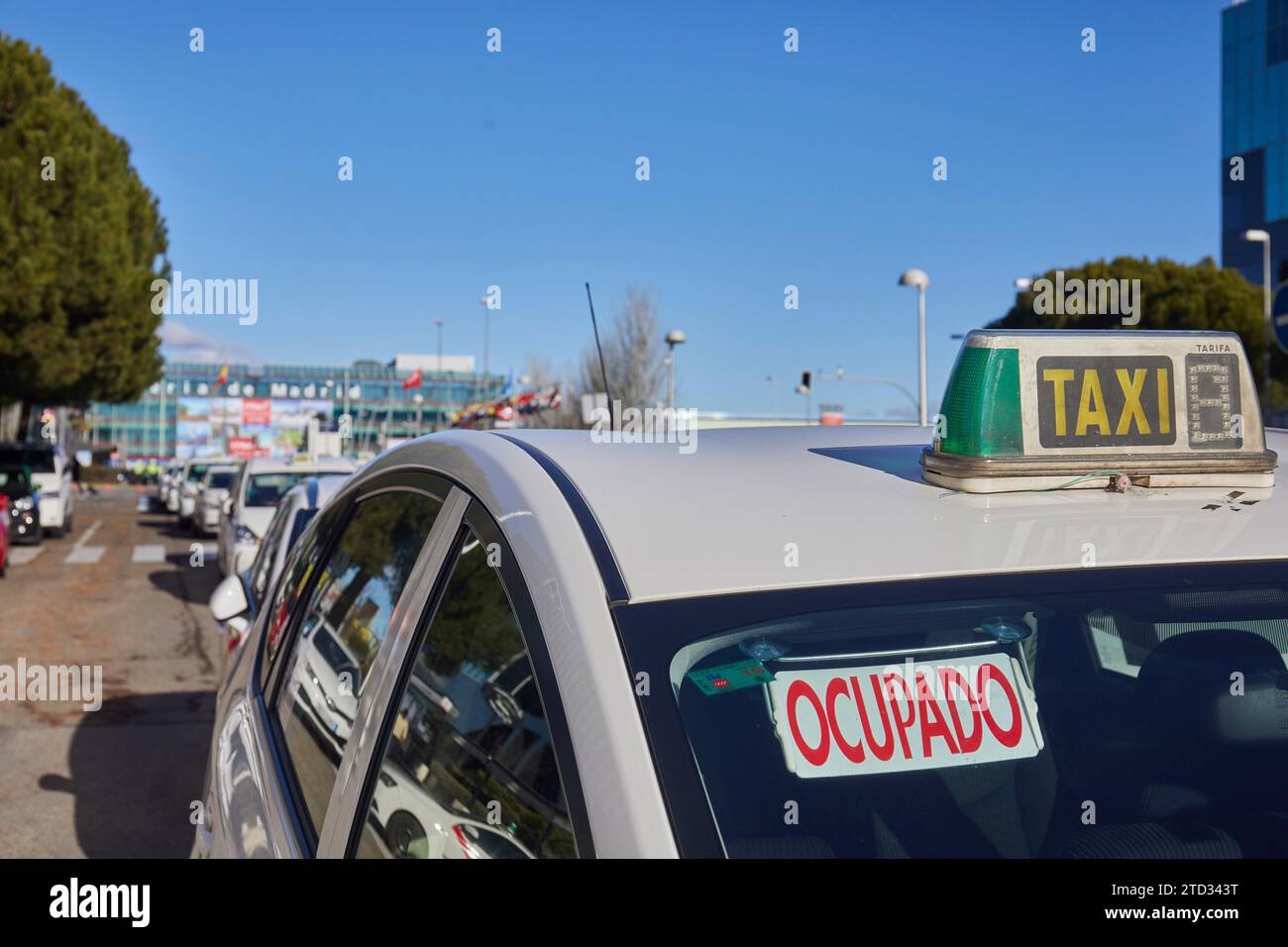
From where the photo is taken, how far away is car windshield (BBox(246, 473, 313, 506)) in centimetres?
1426

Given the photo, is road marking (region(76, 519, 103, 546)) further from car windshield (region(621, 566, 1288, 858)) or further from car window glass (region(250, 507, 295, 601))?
car windshield (region(621, 566, 1288, 858))

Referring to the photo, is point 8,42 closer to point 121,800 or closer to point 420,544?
point 121,800

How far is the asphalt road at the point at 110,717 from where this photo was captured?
18.3 feet

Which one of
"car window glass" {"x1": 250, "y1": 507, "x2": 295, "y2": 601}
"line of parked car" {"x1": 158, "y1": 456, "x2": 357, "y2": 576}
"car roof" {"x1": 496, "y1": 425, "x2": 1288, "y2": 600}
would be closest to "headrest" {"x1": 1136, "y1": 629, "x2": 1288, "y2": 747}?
"car roof" {"x1": 496, "y1": 425, "x2": 1288, "y2": 600}

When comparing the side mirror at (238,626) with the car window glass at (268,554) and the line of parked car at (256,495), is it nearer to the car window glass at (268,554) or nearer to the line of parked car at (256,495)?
the car window glass at (268,554)

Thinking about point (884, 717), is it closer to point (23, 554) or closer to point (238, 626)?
point (238, 626)

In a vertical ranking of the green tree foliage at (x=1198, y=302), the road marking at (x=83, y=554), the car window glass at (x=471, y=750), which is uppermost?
the green tree foliage at (x=1198, y=302)

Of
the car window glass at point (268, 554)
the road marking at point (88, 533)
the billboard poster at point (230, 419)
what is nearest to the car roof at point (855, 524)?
the car window glass at point (268, 554)

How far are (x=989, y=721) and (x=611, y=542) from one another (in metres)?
0.54

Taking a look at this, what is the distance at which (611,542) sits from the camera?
147 cm

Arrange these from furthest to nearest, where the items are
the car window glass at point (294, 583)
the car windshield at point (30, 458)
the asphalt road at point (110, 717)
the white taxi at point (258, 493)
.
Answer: the car windshield at point (30, 458), the white taxi at point (258, 493), the asphalt road at point (110, 717), the car window glass at point (294, 583)

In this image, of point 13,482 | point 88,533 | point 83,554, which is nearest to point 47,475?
point 13,482

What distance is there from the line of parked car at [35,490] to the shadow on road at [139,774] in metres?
14.9

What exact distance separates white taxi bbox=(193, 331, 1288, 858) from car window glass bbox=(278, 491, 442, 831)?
139 millimetres
